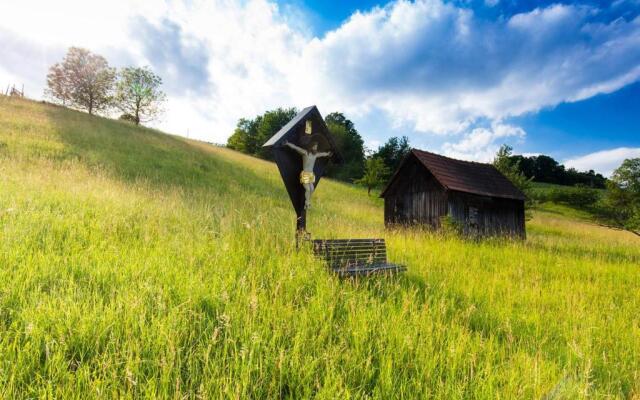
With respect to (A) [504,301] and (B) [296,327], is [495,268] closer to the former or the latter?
(A) [504,301]

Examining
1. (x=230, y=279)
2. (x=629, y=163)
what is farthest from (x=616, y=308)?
(x=629, y=163)

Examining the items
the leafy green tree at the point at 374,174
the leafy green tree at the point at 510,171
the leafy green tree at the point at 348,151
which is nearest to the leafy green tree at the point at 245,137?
the leafy green tree at the point at 348,151

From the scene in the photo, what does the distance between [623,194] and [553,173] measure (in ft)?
265

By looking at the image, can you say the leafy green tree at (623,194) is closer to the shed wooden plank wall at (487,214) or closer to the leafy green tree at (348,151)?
the shed wooden plank wall at (487,214)

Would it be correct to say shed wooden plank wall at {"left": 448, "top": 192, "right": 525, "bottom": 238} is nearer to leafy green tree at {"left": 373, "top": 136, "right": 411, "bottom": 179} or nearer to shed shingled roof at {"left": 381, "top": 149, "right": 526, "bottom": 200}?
shed shingled roof at {"left": 381, "top": 149, "right": 526, "bottom": 200}

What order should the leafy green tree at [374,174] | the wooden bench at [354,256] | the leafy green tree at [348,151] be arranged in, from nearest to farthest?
the wooden bench at [354,256] < the leafy green tree at [374,174] < the leafy green tree at [348,151]

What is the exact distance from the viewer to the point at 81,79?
1676 inches

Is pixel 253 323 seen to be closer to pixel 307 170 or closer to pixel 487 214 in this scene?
pixel 307 170

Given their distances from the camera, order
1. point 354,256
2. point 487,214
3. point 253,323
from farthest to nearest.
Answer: point 487,214
point 354,256
point 253,323

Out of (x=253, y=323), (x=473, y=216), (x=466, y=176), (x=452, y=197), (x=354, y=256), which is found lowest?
(x=253, y=323)

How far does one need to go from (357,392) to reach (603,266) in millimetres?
9522

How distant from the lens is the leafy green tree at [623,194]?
17.6m

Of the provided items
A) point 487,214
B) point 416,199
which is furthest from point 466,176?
point 416,199

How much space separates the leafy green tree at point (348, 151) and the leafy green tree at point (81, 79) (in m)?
34.6
